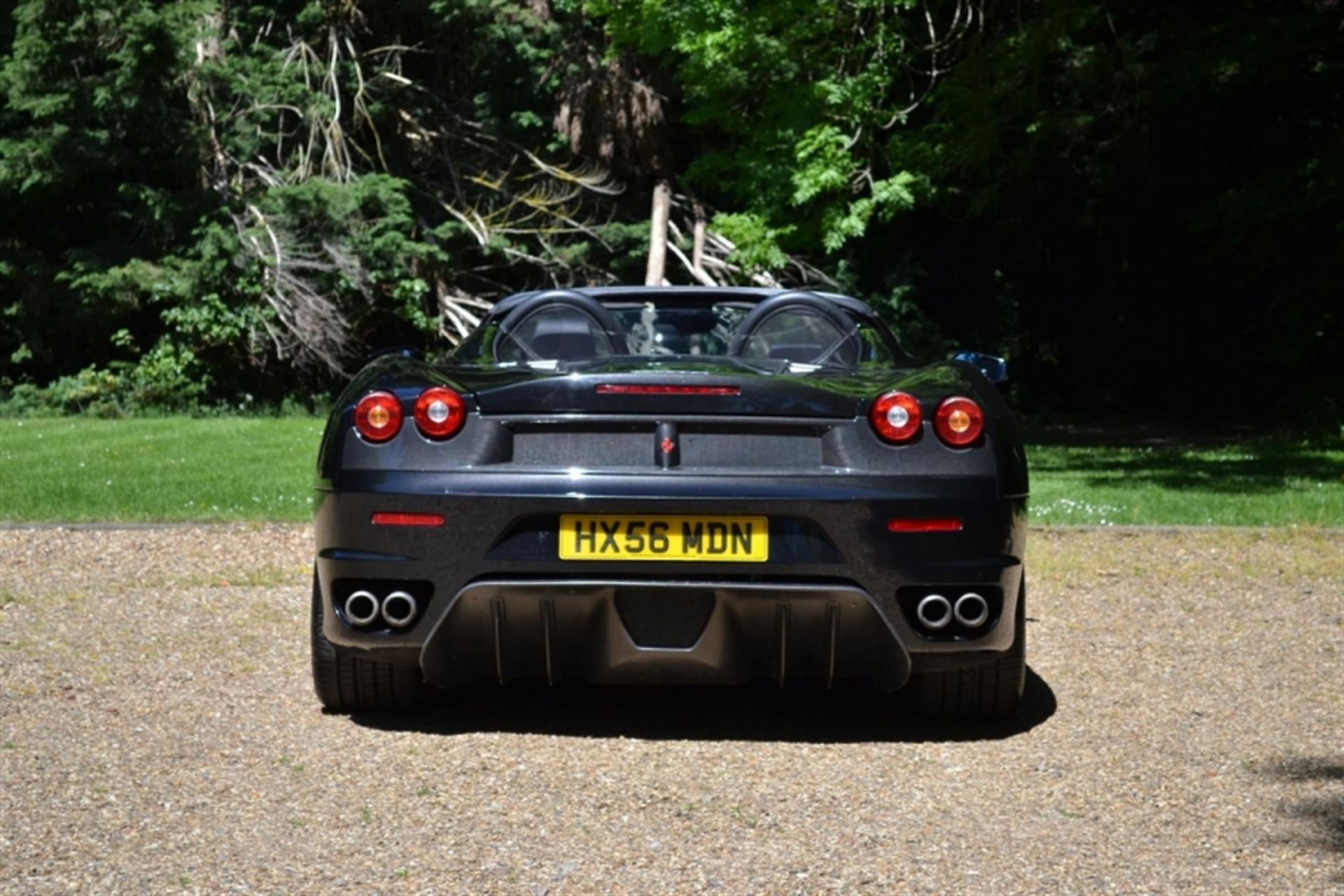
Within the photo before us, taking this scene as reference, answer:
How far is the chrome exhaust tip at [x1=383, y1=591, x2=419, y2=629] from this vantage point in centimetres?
479

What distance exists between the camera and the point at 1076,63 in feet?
73.4

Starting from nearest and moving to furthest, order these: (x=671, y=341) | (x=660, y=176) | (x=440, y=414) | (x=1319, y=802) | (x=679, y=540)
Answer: (x=1319, y=802), (x=679, y=540), (x=440, y=414), (x=671, y=341), (x=660, y=176)

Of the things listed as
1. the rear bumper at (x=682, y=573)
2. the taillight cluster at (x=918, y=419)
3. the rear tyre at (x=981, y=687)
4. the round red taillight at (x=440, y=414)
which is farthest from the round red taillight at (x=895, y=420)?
the round red taillight at (x=440, y=414)

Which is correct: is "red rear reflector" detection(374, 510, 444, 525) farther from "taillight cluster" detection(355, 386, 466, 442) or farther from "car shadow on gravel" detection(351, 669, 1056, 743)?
"car shadow on gravel" detection(351, 669, 1056, 743)

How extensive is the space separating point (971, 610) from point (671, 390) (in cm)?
98

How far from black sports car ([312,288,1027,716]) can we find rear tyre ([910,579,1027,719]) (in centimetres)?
16

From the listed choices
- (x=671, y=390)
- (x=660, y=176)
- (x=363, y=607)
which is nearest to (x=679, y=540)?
(x=671, y=390)

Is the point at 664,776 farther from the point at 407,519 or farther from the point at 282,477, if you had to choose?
the point at 282,477

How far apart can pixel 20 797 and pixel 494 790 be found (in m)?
A: 1.10

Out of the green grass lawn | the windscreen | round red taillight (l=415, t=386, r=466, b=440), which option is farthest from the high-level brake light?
the green grass lawn

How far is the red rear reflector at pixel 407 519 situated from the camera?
4.71 m

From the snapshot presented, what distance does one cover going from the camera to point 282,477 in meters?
13.2

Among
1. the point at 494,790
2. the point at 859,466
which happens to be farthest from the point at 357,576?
the point at 859,466

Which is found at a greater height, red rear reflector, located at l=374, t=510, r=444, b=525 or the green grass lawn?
red rear reflector, located at l=374, t=510, r=444, b=525
